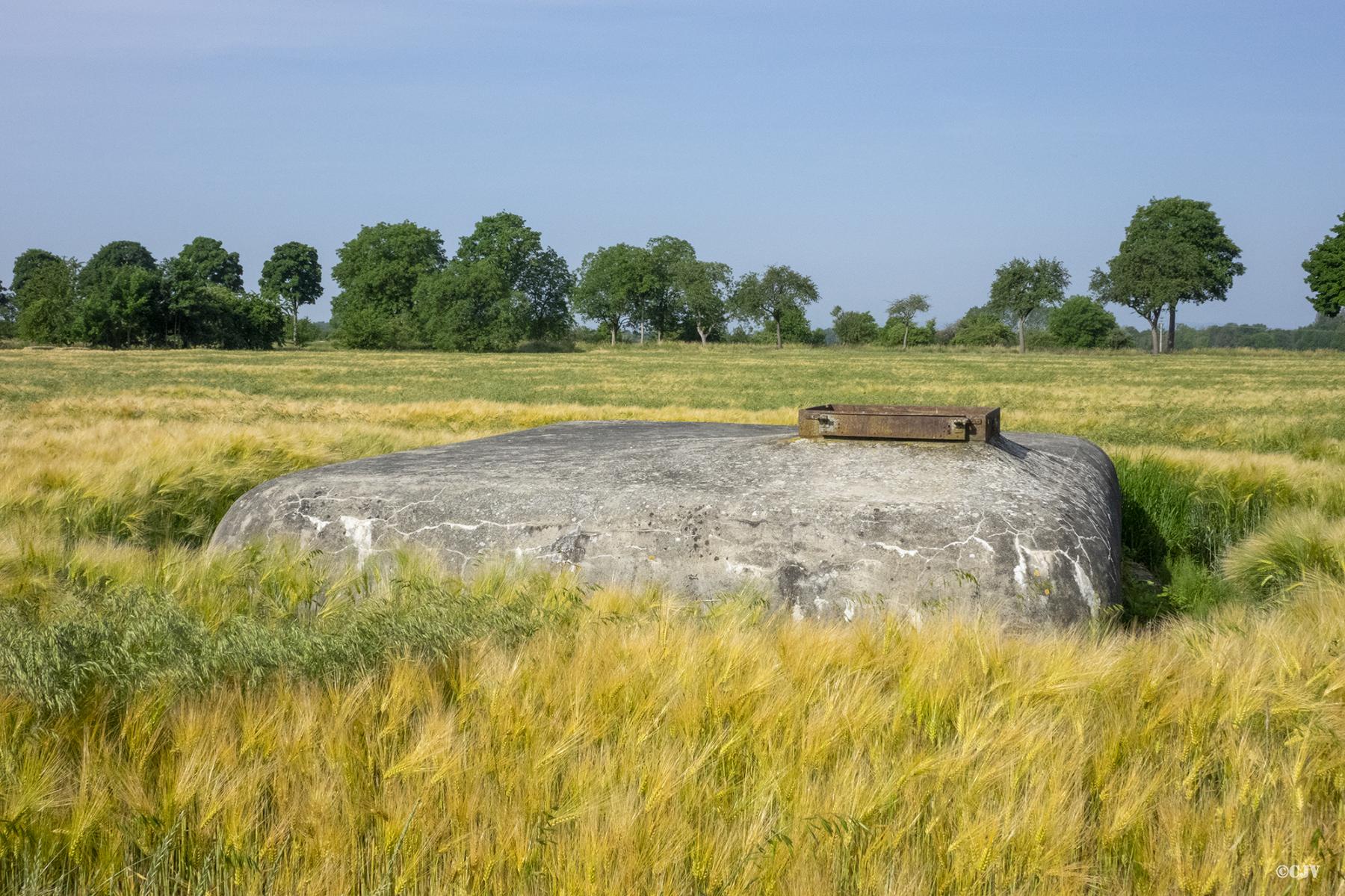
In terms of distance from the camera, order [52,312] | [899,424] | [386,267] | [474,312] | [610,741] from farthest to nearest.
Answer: [386,267]
[474,312]
[52,312]
[899,424]
[610,741]

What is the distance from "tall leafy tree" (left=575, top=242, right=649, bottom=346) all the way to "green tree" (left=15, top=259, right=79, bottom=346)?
48083 mm

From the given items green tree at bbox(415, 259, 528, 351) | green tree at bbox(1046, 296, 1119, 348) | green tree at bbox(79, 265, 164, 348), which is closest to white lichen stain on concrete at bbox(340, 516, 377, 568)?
green tree at bbox(415, 259, 528, 351)

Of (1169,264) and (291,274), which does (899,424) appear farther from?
(291,274)

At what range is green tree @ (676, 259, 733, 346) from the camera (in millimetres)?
105188

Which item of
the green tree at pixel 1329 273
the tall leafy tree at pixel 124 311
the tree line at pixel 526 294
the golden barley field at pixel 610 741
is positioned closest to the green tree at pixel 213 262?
the tree line at pixel 526 294

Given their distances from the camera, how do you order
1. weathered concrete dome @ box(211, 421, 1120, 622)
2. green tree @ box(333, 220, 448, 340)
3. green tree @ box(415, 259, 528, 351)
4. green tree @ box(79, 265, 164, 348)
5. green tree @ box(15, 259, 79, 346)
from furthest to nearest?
1. green tree @ box(333, 220, 448, 340)
2. green tree @ box(415, 259, 528, 351)
3. green tree @ box(15, 259, 79, 346)
4. green tree @ box(79, 265, 164, 348)
5. weathered concrete dome @ box(211, 421, 1120, 622)

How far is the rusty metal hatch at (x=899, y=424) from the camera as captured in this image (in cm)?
568

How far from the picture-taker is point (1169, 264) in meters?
75.7

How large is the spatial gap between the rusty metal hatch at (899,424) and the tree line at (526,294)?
7321 cm

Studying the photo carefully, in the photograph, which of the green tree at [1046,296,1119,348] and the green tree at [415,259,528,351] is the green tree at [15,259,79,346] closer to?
the green tree at [415,259,528,351]

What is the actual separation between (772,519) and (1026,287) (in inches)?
3289

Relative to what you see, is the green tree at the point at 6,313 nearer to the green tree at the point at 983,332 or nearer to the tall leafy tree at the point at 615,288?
the tall leafy tree at the point at 615,288

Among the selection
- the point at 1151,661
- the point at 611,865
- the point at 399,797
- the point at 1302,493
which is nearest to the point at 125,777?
the point at 399,797

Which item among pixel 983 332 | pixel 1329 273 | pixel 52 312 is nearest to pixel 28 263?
pixel 52 312
